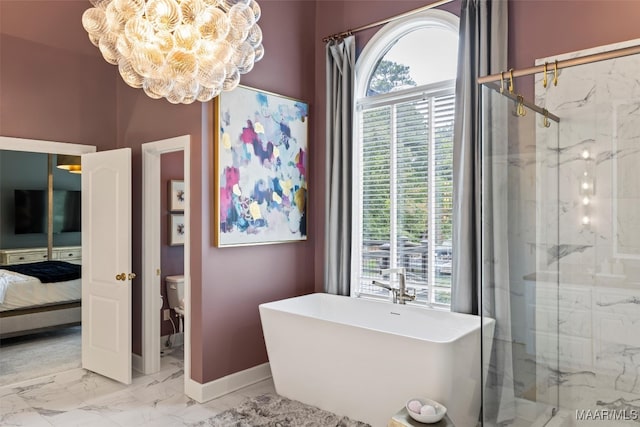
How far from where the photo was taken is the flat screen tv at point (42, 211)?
625cm

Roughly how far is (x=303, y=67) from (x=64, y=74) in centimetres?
203

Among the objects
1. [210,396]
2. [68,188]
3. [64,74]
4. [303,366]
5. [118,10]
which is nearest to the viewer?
[118,10]

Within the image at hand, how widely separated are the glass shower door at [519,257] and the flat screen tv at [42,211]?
20.0 ft

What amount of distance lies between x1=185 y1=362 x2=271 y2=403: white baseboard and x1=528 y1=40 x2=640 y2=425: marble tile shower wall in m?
2.25

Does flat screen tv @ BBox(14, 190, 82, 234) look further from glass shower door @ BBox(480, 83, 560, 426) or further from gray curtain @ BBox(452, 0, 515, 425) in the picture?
glass shower door @ BBox(480, 83, 560, 426)

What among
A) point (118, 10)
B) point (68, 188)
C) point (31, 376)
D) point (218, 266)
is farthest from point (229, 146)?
point (68, 188)

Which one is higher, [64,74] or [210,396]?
[64,74]

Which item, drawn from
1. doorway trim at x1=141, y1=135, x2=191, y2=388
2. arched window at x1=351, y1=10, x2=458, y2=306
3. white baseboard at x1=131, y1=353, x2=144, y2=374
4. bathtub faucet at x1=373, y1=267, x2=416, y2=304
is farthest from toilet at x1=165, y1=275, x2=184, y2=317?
bathtub faucet at x1=373, y1=267, x2=416, y2=304

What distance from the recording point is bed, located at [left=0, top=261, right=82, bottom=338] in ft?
15.7

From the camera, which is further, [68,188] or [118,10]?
[68,188]

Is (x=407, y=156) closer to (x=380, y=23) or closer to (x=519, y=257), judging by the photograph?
(x=380, y=23)

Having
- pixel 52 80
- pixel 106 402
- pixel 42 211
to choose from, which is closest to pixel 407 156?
pixel 106 402

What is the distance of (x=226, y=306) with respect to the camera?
3551 millimetres

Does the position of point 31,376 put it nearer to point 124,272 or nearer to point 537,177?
point 124,272
